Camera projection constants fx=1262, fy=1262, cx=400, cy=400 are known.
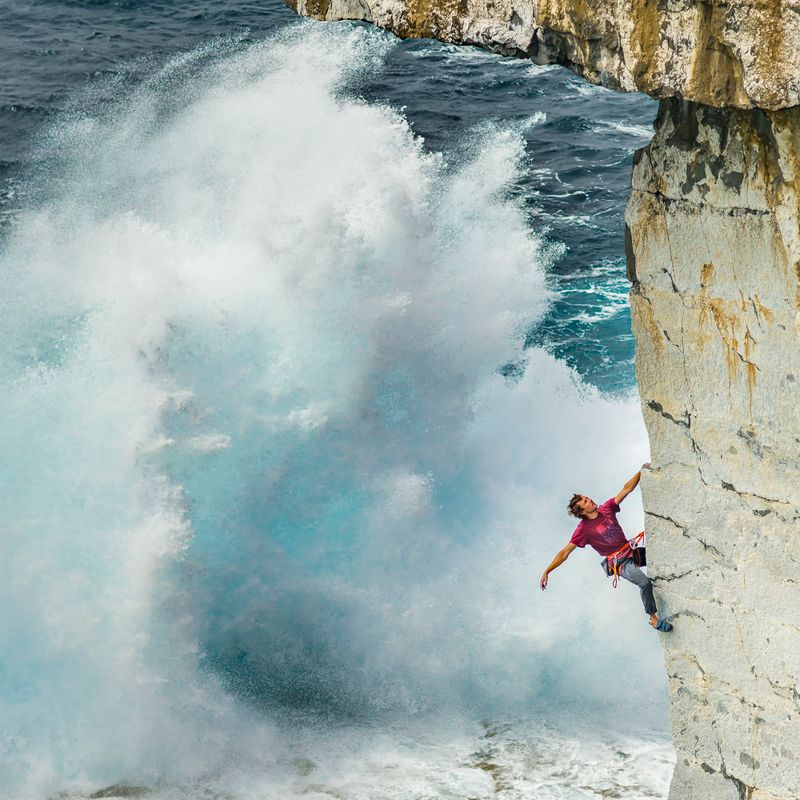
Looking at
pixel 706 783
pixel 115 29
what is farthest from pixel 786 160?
pixel 115 29

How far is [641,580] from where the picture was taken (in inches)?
444

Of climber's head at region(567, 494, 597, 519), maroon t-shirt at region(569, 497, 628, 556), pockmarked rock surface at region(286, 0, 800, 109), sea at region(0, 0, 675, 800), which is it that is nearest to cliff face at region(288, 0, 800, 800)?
pockmarked rock surface at region(286, 0, 800, 109)

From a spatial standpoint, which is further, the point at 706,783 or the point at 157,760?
the point at 157,760

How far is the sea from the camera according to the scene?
1706 cm

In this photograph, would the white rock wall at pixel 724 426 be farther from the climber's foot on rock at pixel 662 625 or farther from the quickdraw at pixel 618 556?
the quickdraw at pixel 618 556

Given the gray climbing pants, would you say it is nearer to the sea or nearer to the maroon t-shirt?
the maroon t-shirt

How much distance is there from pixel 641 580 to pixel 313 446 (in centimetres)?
1044

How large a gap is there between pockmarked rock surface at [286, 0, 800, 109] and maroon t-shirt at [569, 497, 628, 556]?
495 cm

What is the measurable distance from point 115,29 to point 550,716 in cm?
2245

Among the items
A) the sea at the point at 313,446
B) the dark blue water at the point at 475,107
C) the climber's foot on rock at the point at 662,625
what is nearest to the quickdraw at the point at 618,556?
the climber's foot on rock at the point at 662,625

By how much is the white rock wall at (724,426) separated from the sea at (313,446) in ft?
18.1

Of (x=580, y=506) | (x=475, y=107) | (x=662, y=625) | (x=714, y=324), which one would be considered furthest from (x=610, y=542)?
(x=475, y=107)

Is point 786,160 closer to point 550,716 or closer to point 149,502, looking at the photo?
point 550,716

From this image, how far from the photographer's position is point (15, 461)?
19.5 m
